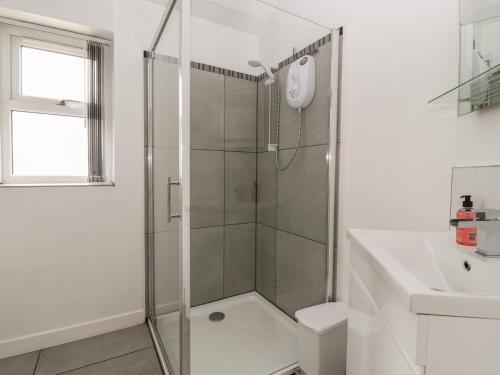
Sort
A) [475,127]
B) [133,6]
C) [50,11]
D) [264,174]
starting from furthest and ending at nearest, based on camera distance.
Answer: [264,174], [133,6], [50,11], [475,127]

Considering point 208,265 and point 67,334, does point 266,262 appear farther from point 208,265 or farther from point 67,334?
point 67,334

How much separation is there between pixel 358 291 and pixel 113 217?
1.56 metres

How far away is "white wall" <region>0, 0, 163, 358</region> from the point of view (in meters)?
1.54

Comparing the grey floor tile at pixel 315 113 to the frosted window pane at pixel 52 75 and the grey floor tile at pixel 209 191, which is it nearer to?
the grey floor tile at pixel 209 191

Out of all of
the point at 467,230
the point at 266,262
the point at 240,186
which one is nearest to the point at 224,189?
the point at 240,186

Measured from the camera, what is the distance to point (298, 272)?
175 centimetres

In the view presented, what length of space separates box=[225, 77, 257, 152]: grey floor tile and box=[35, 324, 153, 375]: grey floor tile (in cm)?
136

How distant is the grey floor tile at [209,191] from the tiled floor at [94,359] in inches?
31.4

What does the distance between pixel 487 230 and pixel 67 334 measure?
2155 mm

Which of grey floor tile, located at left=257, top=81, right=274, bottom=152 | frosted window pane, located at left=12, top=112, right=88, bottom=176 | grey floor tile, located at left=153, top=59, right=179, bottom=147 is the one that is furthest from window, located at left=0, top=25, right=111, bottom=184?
grey floor tile, located at left=257, top=81, right=274, bottom=152

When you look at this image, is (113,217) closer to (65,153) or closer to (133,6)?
(65,153)

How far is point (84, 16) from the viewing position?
1.62m

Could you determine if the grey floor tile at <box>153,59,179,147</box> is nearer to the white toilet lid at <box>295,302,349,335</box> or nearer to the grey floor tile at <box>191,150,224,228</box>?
the grey floor tile at <box>191,150,224,228</box>

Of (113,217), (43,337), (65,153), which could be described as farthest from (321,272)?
(65,153)
